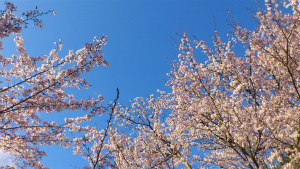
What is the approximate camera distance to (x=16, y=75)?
6508mm

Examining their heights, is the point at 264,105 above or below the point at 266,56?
below

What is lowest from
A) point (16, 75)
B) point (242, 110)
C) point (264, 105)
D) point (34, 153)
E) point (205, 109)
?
point (264, 105)

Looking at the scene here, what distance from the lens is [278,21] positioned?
5.62 meters

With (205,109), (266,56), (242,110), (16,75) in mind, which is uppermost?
(16,75)

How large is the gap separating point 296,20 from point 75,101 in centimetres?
688

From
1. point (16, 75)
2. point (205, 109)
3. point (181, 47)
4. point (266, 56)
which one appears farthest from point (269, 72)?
point (16, 75)

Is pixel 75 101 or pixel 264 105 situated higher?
A: pixel 75 101

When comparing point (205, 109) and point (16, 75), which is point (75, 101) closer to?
point (16, 75)

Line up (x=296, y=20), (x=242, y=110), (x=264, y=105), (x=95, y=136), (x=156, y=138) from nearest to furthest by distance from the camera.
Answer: (x=264, y=105)
(x=296, y=20)
(x=242, y=110)
(x=156, y=138)
(x=95, y=136)

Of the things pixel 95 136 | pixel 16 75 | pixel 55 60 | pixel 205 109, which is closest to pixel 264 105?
pixel 205 109

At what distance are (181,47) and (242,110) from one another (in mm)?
2992

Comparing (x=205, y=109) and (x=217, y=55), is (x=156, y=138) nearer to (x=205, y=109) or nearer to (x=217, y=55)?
(x=205, y=109)

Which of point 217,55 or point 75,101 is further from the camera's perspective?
point 217,55

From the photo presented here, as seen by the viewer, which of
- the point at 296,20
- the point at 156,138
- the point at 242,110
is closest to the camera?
the point at 296,20
